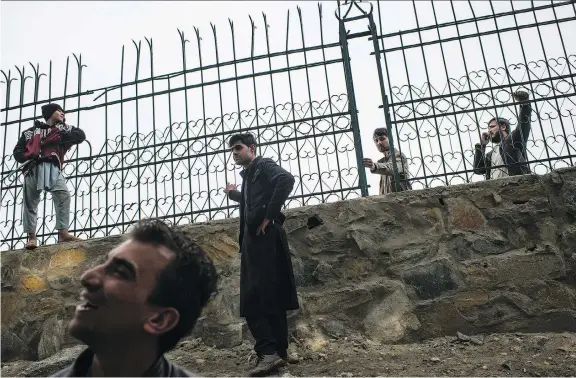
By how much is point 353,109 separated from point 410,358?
240cm

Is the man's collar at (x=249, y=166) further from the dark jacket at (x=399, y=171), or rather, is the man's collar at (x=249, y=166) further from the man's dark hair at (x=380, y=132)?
the man's dark hair at (x=380, y=132)

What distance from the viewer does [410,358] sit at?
151 inches

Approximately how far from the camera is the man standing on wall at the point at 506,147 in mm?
4750

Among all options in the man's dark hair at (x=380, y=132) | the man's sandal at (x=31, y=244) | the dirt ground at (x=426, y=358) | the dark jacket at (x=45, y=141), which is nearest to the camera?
the dirt ground at (x=426, y=358)

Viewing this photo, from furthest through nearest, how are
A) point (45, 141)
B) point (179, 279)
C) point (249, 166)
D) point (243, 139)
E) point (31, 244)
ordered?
point (45, 141) < point (31, 244) < point (243, 139) < point (249, 166) < point (179, 279)

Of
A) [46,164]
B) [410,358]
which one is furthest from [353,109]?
[46,164]

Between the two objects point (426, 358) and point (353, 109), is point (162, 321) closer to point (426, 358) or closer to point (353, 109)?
point (426, 358)

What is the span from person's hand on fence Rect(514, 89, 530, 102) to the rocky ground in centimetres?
214

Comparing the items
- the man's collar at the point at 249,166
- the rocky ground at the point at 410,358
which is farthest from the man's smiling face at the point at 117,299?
the man's collar at the point at 249,166

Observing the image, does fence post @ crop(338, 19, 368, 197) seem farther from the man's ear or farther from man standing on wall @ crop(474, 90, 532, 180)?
the man's ear

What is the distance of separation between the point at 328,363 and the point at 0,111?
15.8 feet

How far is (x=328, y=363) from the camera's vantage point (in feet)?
12.7

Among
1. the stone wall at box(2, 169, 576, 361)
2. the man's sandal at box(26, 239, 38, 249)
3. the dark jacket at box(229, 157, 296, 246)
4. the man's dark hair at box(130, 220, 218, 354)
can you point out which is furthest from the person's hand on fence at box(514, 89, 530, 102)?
the man's sandal at box(26, 239, 38, 249)

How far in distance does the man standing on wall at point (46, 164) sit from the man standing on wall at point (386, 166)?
10.2 ft
